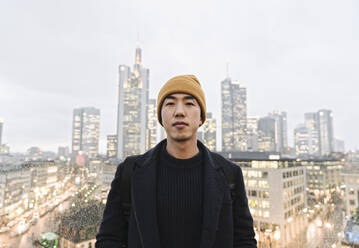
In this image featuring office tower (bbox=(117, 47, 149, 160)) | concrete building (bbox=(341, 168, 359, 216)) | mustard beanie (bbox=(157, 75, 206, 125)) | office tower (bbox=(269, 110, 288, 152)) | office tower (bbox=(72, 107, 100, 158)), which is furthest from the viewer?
office tower (bbox=(269, 110, 288, 152))

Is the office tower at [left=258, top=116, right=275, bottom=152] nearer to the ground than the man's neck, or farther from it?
farther from it

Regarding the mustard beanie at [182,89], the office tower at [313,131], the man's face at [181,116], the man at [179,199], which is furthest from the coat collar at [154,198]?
the office tower at [313,131]

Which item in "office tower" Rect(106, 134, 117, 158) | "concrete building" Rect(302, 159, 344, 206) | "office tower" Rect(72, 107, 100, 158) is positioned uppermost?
"office tower" Rect(72, 107, 100, 158)

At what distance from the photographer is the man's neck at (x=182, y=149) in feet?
3.57

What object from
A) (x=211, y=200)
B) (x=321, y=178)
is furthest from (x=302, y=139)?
(x=211, y=200)

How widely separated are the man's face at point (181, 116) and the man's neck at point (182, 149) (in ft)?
0.15

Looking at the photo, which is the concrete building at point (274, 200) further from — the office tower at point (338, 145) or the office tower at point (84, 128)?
the office tower at point (84, 128)

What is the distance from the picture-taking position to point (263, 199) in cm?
1711

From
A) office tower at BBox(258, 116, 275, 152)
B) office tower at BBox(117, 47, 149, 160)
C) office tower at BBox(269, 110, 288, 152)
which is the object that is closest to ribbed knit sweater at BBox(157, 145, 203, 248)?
office tower at BBox(117, 47, 149, 160)

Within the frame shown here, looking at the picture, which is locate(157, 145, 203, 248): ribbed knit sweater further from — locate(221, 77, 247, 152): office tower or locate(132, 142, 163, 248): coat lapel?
locate(221, 77, 247, 152): office tower

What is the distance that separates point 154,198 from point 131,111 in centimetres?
7496

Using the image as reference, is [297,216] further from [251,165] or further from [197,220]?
[197,220]

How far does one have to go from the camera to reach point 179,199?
1.06 metres

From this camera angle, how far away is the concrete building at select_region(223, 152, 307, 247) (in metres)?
16.0
